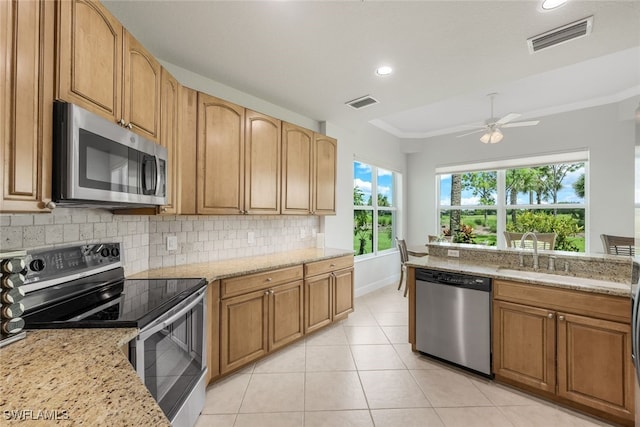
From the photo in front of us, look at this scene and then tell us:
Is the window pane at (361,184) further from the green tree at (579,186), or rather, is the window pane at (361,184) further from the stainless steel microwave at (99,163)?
the stainless steel microwave at (99,163)

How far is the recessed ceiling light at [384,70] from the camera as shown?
2.52m

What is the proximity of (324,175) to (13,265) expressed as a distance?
2957mm

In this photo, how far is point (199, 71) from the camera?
8.66 feet

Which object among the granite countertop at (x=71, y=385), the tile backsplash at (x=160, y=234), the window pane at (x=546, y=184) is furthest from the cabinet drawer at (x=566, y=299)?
the window pane at (x=546, y=184)

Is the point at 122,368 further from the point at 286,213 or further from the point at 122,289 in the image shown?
the point at 286,213

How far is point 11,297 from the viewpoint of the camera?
107cm

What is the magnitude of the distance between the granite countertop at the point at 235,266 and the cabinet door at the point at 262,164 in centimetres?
52

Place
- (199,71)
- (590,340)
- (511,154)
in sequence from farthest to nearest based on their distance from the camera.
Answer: (511,154)
(199,71)
(590,340)

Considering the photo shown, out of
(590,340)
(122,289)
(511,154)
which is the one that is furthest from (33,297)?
(511,154)

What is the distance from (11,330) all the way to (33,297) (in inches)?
14.7

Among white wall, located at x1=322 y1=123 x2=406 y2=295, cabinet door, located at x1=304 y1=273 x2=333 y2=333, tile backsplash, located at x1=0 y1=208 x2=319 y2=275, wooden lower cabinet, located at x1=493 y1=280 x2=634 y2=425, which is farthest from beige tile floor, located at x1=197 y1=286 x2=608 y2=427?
white wall, located at x1=322 y1=123 x2=406 y2=295

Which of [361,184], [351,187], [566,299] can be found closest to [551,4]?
[566,299]

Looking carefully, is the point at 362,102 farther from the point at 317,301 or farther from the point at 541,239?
the point at 541,239

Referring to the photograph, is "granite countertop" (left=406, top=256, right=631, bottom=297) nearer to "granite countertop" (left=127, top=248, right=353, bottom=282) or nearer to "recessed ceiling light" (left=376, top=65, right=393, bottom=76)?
"granite countertop" (left=127, top=248, right=353, bottom=282)
